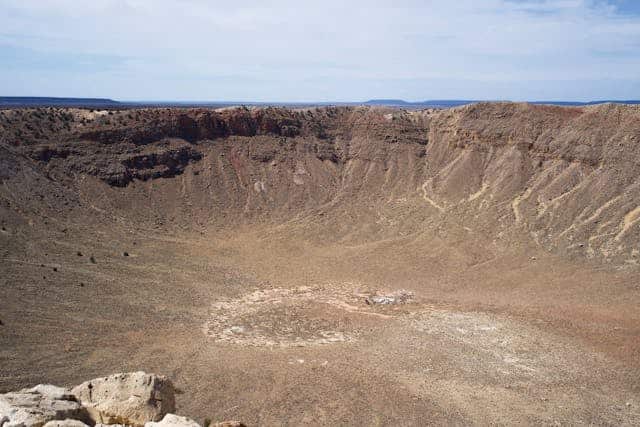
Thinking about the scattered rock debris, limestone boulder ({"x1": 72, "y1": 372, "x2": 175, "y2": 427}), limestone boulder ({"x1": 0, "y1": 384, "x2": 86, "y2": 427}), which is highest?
limestone boulder ({"x1": 0, "y1": 384, "x2": 86, "y2": 427})

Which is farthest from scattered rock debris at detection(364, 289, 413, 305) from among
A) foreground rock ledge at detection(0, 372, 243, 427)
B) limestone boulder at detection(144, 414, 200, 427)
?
limestone boulder at detection(144, 414, 200, 427)

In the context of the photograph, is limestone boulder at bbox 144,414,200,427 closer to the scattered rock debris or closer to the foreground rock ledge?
the foreground rock ledge

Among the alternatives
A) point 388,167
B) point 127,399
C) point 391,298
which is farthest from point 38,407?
point 388,167

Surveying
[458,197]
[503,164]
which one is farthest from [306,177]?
[503,164]

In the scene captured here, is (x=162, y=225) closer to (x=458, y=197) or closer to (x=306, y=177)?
(x=306, y=177)

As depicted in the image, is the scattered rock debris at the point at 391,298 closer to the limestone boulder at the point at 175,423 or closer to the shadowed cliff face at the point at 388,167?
the shadowed cliff face at the point at 388,167

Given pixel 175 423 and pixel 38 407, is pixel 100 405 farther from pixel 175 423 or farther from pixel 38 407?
pixel 175 423
